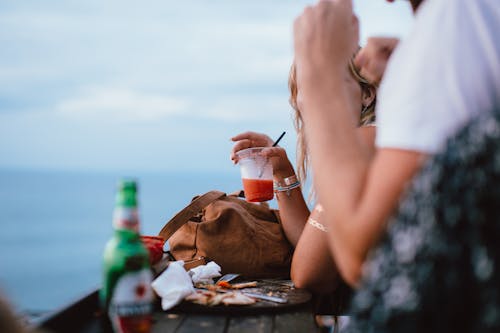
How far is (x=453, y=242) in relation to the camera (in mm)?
883

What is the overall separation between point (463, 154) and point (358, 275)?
313mm

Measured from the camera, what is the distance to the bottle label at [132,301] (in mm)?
1258

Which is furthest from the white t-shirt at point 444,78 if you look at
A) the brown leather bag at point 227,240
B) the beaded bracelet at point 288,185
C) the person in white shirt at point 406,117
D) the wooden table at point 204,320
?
the beaded bracelet at point 288,185

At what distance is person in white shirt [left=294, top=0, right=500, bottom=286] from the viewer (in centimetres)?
94

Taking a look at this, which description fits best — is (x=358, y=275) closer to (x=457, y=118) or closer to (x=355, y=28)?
(x=457, y=118)

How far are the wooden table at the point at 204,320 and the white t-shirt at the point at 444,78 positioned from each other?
907 millimetres

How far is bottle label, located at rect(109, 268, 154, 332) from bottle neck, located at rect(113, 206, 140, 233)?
107 millimetres

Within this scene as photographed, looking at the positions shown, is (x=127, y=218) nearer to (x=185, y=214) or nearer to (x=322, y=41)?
(x=322, y=41)

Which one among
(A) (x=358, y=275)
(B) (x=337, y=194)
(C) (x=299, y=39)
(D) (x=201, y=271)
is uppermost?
(C) (x=299, y=39)

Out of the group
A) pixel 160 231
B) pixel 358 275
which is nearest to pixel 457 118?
pixel 358 275

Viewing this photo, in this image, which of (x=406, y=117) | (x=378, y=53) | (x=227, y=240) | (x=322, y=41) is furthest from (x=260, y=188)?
(x=406, y=117)

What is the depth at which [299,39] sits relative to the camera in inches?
A: 47.8

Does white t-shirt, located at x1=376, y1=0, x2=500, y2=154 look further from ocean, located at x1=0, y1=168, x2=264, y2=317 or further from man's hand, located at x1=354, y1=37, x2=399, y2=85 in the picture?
ocean, located at x1=0, y1=168, x2=264, y2=317

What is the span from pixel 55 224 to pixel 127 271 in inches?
4048
